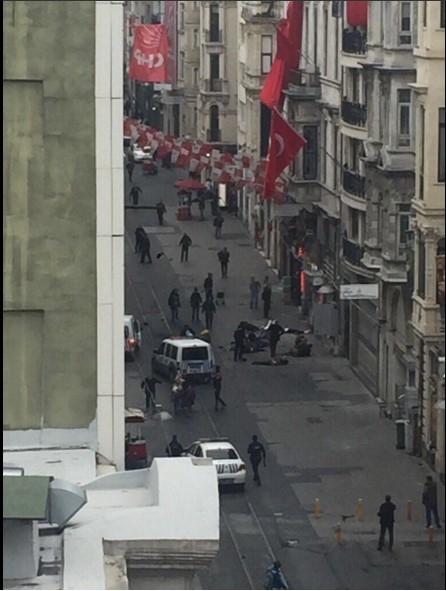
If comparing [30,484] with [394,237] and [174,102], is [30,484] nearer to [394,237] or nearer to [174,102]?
[394,237]

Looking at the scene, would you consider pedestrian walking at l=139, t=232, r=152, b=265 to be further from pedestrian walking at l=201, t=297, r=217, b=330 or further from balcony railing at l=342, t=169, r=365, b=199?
balcony railing at l=342, t=169, r=365, b=199

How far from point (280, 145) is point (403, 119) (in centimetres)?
906

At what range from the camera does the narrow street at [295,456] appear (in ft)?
105

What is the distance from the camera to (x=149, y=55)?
301 feet

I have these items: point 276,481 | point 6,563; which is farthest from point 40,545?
point 276,481

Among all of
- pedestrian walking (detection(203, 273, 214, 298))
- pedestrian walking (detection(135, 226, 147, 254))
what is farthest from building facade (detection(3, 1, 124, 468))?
pedestrian walking (detection(135, 226, 147, 254))

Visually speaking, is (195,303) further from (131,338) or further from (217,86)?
(217,86)

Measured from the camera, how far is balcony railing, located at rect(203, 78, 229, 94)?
9375 centimetres

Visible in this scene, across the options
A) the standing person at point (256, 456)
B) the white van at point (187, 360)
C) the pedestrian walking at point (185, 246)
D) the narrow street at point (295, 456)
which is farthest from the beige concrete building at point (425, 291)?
the pedestrian walking at point (185, 246)

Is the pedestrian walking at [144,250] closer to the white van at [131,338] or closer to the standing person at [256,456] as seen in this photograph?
the white van at [131,338]

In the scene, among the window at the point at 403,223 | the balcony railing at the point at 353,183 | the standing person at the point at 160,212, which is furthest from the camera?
the standing person at the point at 160,212

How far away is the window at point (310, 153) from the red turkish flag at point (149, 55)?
2747cm

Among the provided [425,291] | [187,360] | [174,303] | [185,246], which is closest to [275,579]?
[425,291]

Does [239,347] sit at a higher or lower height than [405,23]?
lower
